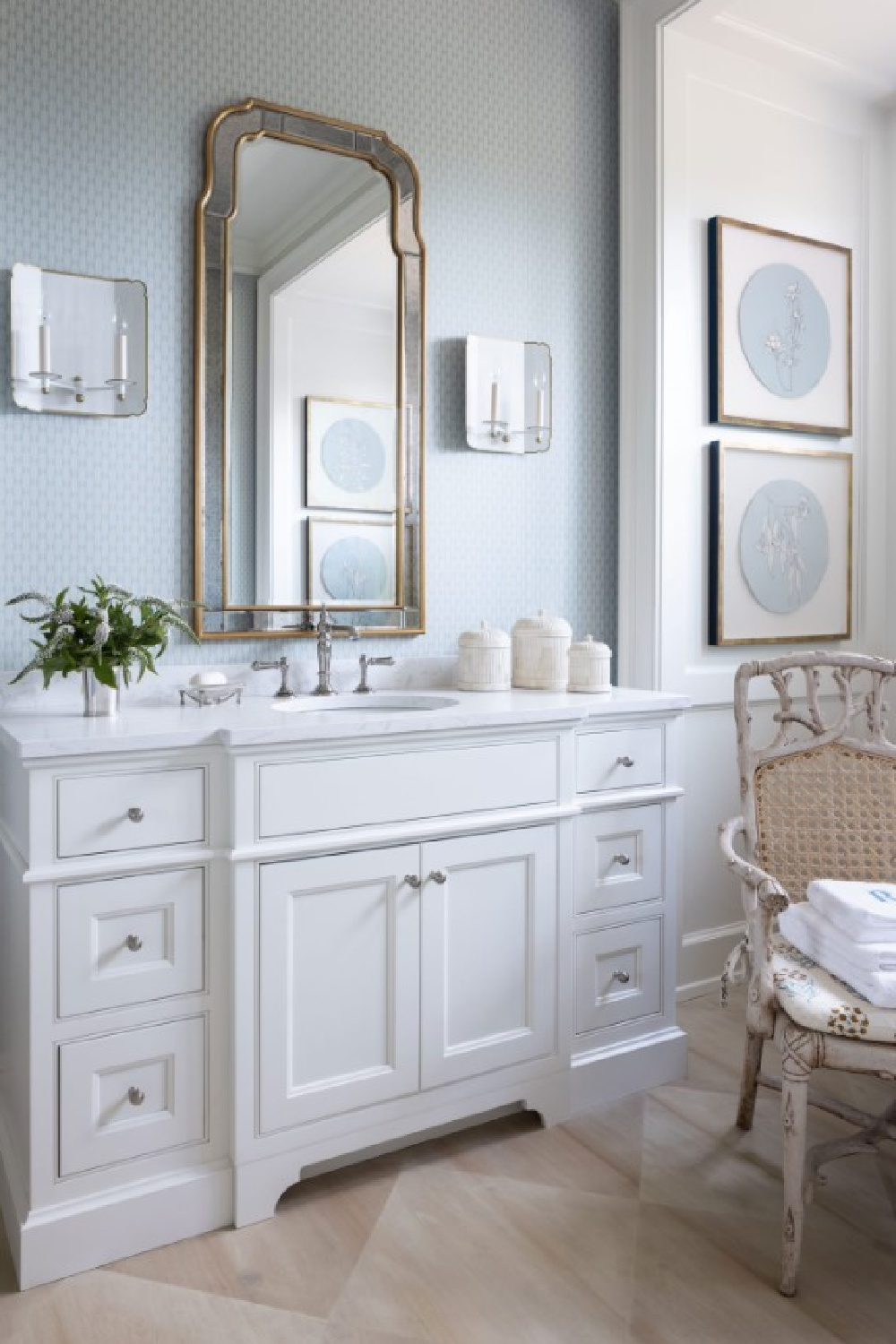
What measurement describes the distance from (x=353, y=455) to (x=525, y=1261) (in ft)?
5.82

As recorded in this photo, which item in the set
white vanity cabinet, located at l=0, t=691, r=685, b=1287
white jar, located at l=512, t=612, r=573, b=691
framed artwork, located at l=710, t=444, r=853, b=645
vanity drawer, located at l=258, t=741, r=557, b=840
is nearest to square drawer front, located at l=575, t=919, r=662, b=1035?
white vanity cabinet, located at l=0, t=691, r=685, b=1287

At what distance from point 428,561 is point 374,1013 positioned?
1.17 meters

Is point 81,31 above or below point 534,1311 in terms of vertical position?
above

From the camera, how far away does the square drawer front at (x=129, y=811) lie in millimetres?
1794

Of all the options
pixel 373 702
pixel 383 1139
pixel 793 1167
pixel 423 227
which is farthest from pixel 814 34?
pixel 383 1139

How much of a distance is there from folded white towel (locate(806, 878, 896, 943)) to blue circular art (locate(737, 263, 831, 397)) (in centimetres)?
173

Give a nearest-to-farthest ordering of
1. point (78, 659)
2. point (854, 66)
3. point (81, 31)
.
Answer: point (78, 659) → point (81, 31) → point (854, 66)

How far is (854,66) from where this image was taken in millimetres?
3168

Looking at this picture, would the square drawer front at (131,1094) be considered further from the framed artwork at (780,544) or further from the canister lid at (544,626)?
the framed artwork at (780,544)

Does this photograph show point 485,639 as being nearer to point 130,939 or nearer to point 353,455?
point 353,455

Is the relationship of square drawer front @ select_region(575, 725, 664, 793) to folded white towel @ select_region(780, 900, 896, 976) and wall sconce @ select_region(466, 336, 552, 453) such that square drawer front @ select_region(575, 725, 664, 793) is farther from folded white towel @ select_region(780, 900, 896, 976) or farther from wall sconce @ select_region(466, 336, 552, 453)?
wall sconce @ select_region(466, 336, 552, 453)

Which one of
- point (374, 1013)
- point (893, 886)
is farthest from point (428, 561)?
point (893, 886)

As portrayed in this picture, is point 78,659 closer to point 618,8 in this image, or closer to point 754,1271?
point 754,1271

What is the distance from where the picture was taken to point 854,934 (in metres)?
1.81
